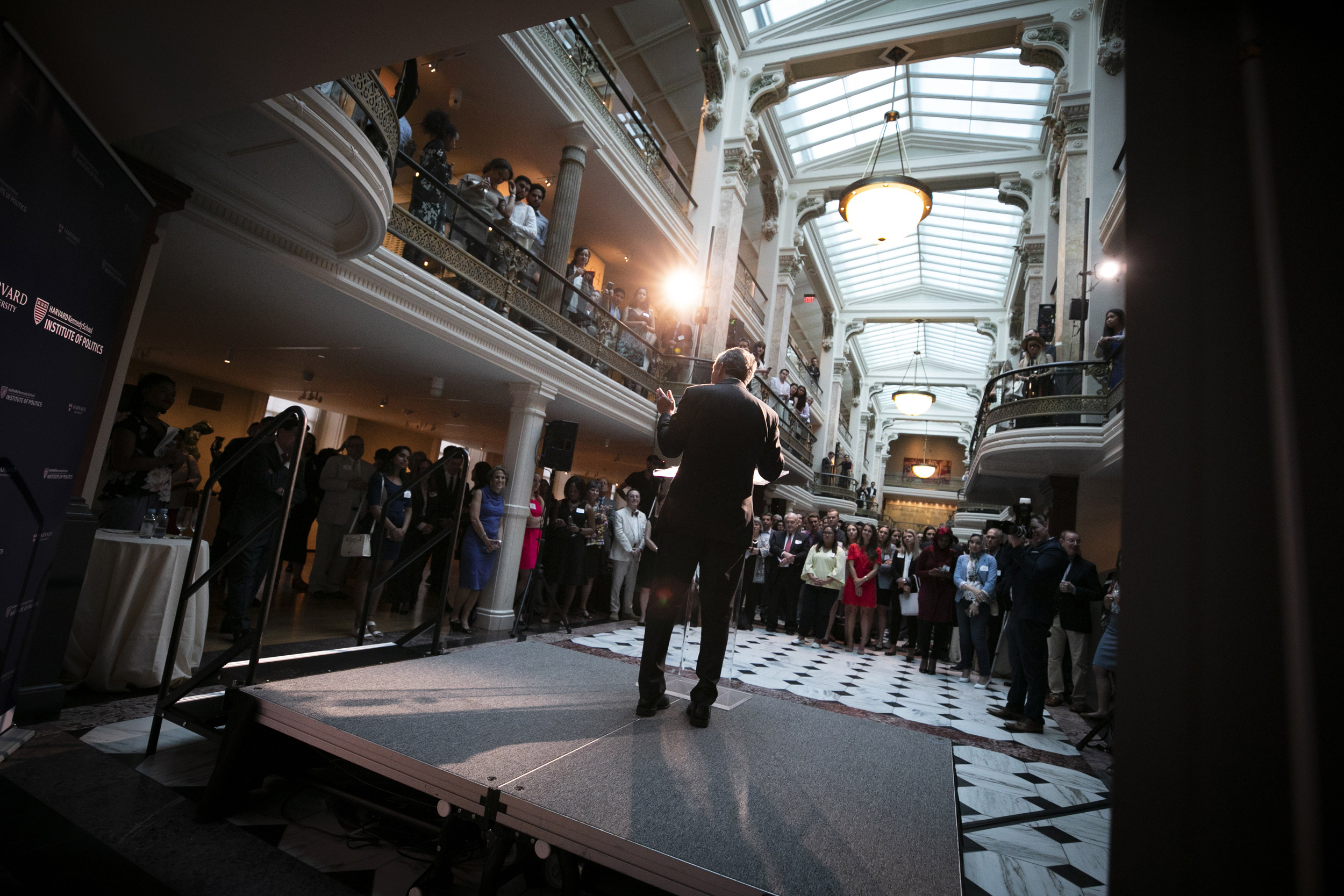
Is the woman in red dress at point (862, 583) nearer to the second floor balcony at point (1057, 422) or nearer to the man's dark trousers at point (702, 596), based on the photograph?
the second floor balcony at point (1057, 422)

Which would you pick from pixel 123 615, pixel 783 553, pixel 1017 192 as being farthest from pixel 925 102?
pixel 123 615

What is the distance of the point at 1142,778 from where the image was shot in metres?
0.70

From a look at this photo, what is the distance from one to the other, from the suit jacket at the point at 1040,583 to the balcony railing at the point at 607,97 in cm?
730

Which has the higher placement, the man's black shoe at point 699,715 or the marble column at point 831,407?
the marble column at point 831,407

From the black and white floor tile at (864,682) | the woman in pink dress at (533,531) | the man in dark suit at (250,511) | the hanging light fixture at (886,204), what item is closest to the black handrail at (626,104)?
the hanging light fixture at (886,204)

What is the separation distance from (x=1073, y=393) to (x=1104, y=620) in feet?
13.7

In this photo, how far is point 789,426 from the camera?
15469 millimetres

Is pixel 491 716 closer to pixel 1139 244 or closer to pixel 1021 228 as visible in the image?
pixel 1139 244

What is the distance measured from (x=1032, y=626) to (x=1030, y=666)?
330 mm

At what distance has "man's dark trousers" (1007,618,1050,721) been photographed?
16.1 ft

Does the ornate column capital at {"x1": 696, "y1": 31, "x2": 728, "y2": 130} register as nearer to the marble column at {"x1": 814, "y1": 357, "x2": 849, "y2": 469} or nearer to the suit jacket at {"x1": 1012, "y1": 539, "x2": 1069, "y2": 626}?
the suit jacket at {"x1": 1012, "y1": 539, "x2": 1069, "y2": 626}

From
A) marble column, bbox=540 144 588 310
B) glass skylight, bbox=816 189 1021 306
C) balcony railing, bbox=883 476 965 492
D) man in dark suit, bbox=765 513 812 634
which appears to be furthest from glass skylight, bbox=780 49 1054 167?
balcony railing, bbox=883 476 965 492

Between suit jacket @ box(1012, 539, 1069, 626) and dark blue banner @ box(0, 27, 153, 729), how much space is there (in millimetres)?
5965

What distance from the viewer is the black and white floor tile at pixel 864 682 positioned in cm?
481
